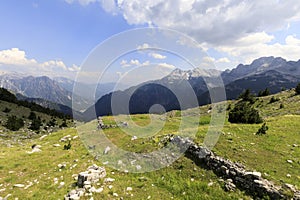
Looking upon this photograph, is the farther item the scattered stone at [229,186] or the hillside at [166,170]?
the hillside at [166,170]

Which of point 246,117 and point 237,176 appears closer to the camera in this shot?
point 237,176

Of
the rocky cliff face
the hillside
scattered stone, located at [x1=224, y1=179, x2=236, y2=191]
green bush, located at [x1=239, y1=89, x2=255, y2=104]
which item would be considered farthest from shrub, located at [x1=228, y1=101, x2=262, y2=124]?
green bush, located at [x1=239, y1=89, x2=255, y2=104]

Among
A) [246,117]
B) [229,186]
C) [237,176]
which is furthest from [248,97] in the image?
[229,186]

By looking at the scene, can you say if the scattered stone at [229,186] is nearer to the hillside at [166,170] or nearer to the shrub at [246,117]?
the hillside at [166,170]

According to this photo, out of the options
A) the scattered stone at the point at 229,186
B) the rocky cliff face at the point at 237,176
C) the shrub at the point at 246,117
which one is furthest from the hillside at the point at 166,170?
the shrub at the point at 246,117

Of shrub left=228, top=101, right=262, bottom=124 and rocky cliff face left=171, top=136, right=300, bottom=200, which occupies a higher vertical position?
shrub left=228, top=101, right=262, bottom=124

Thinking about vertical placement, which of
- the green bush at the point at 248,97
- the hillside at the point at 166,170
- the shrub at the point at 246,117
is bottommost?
the hillside at the point at 166,170

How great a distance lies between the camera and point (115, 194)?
15.5 metres

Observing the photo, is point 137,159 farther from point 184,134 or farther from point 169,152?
point 184,134

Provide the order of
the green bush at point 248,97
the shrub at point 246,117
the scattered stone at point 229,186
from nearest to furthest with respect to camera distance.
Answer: the scattered stone at point 229,186 → the shrub at point 246,117 → the green bush at point 248,97

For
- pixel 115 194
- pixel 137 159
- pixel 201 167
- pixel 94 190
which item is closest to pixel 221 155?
pixel 201 167

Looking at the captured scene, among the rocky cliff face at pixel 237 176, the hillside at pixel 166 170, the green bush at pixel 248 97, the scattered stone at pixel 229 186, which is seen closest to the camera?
the rocky cliff face at pixel 237 176

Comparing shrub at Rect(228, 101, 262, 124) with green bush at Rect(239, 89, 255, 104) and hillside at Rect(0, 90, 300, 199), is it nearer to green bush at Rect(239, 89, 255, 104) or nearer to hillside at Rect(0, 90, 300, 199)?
hillside at Rect(0, 90, 300, 199)

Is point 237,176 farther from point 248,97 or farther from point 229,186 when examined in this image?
point 248,97
